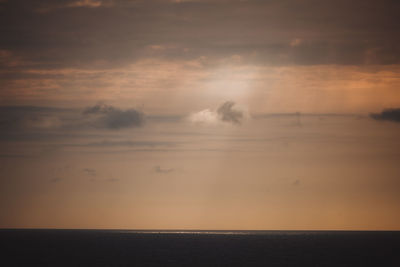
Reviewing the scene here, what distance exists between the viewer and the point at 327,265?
330 ft

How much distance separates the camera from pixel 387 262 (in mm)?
109000

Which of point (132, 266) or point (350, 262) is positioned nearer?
point (132, 266)

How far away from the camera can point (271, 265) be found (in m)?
99.7

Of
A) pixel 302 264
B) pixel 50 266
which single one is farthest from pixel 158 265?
pixel 302 264

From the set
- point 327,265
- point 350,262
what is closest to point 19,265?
point 327,265

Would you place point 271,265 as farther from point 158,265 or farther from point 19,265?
point 19,265

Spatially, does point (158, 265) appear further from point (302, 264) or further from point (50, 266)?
point (302, 264)

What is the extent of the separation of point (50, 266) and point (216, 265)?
29271mm

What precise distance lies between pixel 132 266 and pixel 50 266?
48.0ft

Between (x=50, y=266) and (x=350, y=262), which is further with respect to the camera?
(x=350, y=262)

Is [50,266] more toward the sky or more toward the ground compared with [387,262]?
more toward the ground

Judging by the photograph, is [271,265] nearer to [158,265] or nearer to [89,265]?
[158,265]

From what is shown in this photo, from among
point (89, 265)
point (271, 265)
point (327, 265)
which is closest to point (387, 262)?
point (327, 265)

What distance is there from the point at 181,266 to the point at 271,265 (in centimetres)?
1631
